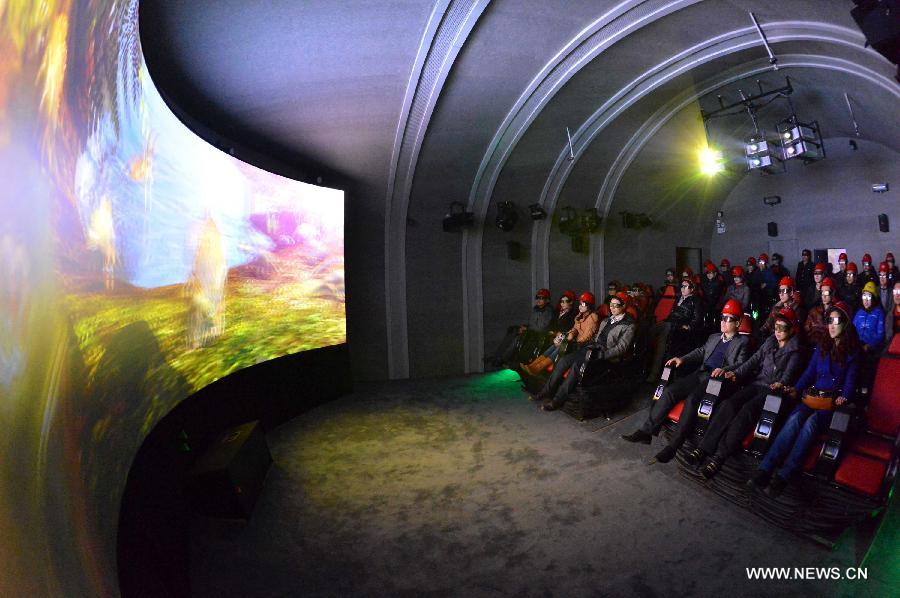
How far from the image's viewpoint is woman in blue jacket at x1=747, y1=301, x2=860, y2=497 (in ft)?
10.3

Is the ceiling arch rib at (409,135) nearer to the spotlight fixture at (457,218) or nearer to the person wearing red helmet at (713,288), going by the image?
the spotlight fixture at (457,218)

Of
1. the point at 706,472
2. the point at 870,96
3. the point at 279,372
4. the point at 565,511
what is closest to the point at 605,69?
the point at 870,96

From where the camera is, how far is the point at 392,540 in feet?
10.3

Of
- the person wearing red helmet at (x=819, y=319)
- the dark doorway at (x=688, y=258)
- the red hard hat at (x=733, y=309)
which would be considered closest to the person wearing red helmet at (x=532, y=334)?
the red hard hat at (x=733, y=309)

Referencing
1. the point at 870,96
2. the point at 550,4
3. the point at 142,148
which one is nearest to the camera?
the point at 142,148

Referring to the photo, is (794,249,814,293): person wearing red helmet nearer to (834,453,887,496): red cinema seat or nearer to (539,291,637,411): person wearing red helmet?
(539,291,637,411): person wearing red helmet

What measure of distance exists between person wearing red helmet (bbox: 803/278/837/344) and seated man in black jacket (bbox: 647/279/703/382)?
170 cm

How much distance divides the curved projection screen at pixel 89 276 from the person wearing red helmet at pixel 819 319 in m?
5.13

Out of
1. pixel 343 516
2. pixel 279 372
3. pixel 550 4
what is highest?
pixel 550 4

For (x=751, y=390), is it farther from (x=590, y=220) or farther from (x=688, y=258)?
(x=688, y=258)

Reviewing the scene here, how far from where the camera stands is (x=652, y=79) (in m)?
6.14

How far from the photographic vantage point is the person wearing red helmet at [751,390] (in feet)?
11.6

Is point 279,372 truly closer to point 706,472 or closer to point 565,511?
point 565,511

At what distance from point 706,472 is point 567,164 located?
20.9 ft
